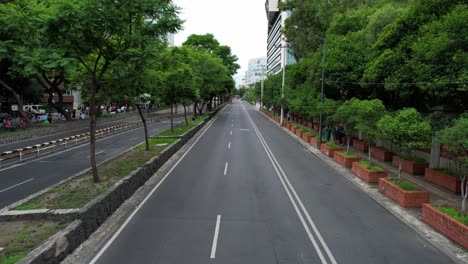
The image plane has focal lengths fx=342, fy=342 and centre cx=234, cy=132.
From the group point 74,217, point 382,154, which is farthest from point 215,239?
point 382,154

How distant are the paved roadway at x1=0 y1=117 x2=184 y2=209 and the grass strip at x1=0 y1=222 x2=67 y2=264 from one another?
4179 millimetres

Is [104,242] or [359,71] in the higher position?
[359,71]

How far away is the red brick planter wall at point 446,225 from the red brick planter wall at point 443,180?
4.86 m

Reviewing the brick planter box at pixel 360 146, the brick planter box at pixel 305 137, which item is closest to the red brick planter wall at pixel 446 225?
the brick planter box at pixel 360 146

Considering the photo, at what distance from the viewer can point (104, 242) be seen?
9203 mm

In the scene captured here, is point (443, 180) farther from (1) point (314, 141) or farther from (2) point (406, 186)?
(1) point (314, 141)

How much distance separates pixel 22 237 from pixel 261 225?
6.40 metres

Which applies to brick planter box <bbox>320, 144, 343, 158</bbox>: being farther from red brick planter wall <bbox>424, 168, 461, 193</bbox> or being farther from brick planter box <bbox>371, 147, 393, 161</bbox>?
red brick planter wall <bbox>424, 168, 461, 193</bbox>

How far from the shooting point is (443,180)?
15984 millimetres

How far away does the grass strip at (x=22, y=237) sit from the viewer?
7.24m

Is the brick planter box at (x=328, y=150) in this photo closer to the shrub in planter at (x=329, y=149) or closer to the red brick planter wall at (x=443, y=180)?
the shrub in planter at (x=329, y=149)

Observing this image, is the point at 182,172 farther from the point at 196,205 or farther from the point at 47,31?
the point at 47,31

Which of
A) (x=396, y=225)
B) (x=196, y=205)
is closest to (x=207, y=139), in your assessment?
(x=196, y=205)

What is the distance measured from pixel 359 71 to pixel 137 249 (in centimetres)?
2230
